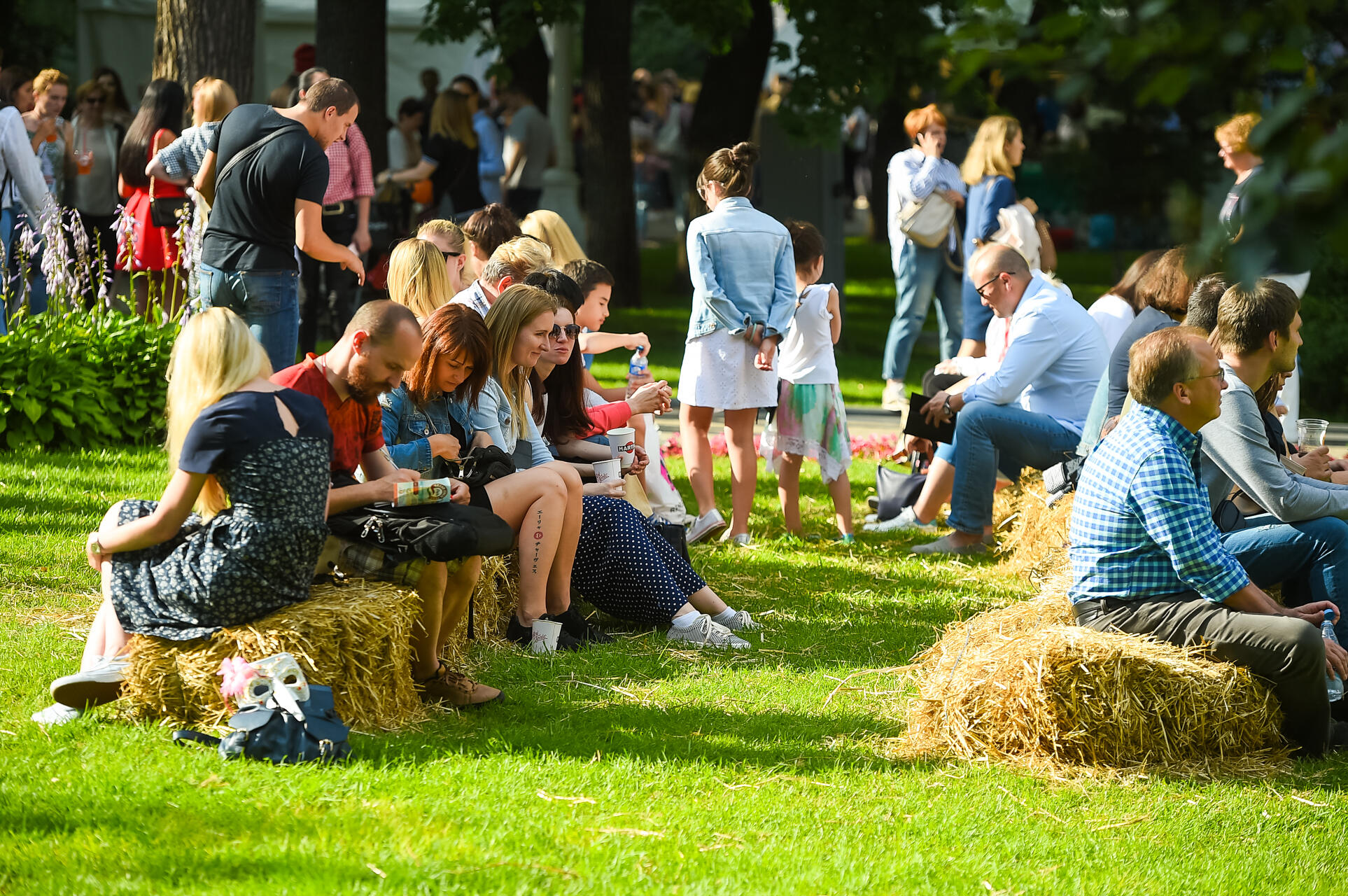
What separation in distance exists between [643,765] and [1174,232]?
8.66 ft

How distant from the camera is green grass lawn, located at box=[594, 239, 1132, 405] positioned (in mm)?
13930

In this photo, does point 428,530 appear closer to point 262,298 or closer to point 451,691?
point 451,691

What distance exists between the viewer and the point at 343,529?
184 inches

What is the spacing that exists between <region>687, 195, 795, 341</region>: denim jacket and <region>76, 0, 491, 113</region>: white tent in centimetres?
1099

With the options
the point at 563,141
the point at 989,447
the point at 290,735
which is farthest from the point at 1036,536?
the point at 563,141

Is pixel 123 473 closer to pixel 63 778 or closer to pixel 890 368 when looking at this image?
pixel 63 778

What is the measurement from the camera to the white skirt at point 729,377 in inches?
300

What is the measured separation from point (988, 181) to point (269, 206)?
5.84 meters

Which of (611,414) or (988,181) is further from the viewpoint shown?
(988,181)

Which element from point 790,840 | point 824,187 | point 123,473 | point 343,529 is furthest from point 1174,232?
point 824,187

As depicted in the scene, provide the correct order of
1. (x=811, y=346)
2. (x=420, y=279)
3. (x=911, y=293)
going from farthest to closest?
(x=911, y=293) → (x=811, y=346) → (x=420, y=279)

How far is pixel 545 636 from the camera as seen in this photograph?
5621 mm

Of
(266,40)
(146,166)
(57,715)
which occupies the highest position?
(266,40)

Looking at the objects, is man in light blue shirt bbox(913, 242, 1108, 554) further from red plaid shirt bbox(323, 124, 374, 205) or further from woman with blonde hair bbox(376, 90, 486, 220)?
woman with blonde hair bbox(376, 90, 486, 220)
